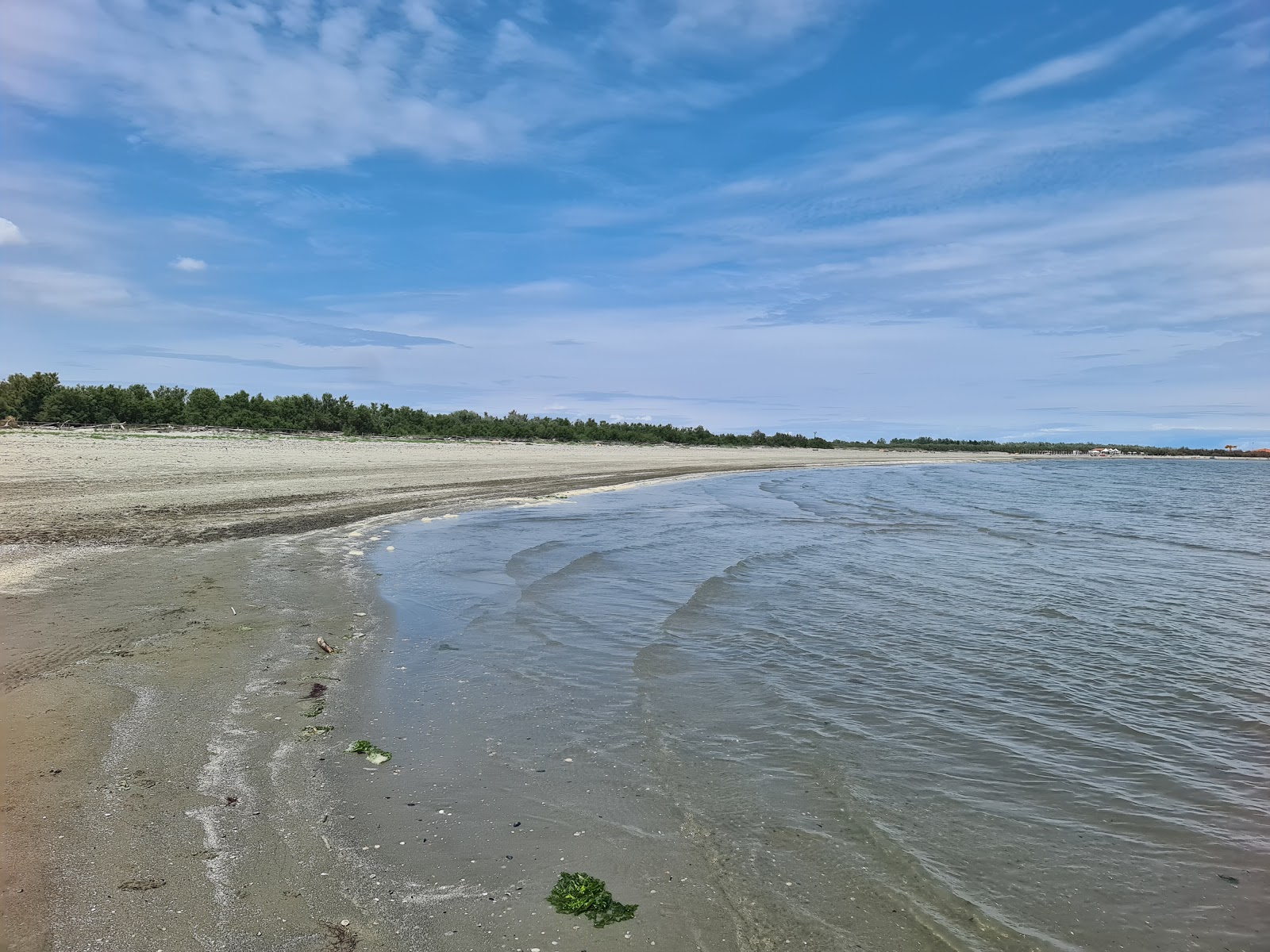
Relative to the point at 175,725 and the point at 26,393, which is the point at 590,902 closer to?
the point at 175,725

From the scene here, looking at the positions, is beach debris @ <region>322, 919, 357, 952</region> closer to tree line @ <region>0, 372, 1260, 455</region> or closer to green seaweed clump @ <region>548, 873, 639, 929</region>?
green seaweed clump @ <region>548, 873, 639, 929</region>

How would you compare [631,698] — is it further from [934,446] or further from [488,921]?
[934,446]

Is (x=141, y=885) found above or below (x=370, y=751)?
above

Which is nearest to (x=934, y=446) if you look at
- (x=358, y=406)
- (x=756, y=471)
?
(x=756, y=471)

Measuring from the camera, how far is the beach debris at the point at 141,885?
3059 millimetres

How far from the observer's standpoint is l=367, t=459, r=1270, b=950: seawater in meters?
3.37

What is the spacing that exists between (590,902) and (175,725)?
344 centimetres

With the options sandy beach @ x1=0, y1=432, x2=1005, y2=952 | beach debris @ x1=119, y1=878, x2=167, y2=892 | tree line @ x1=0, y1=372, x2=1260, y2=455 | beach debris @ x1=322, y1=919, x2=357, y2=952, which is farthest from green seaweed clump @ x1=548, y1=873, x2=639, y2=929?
tree line @ x1=0, y1=372, x2=1260, y2=455

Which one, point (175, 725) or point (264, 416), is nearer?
point (175, 725)

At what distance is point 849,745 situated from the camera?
5.22 m

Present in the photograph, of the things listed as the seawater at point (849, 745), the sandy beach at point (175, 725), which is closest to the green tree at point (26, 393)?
the sandy beach at point (175, 725)

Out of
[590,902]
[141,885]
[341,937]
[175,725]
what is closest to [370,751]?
[175,725]

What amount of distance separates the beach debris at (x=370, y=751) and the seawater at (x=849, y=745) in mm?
139

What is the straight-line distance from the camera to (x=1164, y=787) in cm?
471
